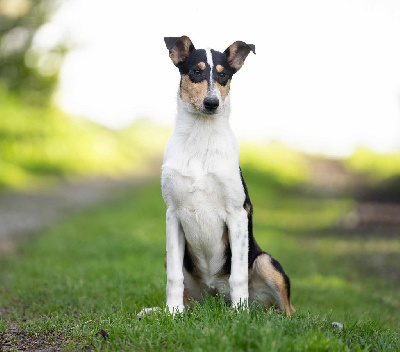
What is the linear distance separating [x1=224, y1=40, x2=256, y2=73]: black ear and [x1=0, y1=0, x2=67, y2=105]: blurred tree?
19591 millimetres

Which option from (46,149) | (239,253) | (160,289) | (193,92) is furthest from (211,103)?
(46,149)

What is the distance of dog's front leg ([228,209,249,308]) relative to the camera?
4.24 meters

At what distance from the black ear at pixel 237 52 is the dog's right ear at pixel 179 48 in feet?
1.00

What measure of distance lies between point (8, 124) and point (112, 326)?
1747 cm

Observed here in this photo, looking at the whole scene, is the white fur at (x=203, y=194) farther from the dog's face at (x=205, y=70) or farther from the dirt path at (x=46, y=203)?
the dirt path at (x=46, y=203)

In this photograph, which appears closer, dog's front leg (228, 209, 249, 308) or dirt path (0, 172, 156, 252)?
dog's front leg (228, 209, 249, 308)

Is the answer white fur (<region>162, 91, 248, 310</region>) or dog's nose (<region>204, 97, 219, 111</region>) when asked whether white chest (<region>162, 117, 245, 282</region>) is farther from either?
dog's nose (<region>204, 97, 219, 111</region>)

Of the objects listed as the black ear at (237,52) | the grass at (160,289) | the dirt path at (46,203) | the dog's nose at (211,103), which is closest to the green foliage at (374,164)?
the grass at (160,289)

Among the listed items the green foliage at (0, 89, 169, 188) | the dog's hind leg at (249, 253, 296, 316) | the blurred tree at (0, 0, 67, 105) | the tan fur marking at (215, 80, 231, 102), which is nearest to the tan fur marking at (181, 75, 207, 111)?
the tan fur marking at (215, 80, 231, 102)

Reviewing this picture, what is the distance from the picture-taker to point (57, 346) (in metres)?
3.63

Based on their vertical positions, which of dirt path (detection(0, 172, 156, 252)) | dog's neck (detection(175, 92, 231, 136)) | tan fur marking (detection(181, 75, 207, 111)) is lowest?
dirt path (detection(0, 172, 156, 252))

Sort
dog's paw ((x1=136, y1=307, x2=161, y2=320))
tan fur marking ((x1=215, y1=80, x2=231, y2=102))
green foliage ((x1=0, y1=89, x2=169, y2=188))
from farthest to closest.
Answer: green foliage ((x1=0, y1=89, x2=169, y2=188)) → tan fur marking ((x1=215, y1=80, x2=231, y2=102)) → dog's paw ((x1=136, y1=307, x2=161, y2=320))

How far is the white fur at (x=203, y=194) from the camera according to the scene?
13.7ft

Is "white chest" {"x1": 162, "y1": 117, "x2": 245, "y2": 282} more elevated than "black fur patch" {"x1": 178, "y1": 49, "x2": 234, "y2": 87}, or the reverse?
"black fur patch" {"x1": 178, "y1": 49, "x2": 234, "y2": 87}
